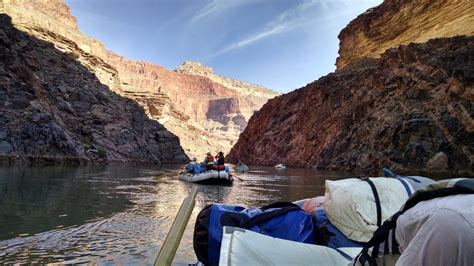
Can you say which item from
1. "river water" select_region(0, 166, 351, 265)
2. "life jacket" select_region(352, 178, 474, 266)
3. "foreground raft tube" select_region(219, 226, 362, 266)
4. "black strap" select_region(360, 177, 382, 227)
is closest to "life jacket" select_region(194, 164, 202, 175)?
"river water" select_region(0, 166, 351, 265)

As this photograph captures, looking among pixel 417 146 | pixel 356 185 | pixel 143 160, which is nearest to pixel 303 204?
pixel 356 185

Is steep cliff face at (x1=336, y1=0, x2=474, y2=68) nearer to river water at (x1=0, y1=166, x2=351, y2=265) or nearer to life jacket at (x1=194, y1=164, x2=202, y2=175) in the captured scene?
life jacket at (x1=194, y1=164, x2=202, y2=175)

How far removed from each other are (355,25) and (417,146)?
139 feet

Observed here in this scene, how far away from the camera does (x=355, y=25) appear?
6625 cm

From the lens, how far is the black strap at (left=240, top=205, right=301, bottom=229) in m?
3.51

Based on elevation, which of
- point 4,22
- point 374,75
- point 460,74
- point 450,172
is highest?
point 4,22

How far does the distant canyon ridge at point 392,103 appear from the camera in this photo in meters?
29.1

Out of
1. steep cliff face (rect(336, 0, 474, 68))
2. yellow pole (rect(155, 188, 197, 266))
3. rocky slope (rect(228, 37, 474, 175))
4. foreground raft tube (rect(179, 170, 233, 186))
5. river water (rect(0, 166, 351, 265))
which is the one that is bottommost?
river water (rect(0, 166, 351, 265))

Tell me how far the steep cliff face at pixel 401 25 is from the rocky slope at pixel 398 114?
17.1 feet

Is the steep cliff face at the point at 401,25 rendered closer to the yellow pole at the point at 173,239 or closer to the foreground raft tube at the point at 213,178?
the foreground raft tube at the point at 213,178

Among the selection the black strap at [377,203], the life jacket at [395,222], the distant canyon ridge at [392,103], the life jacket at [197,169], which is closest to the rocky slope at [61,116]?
the life jacket at [197,169]

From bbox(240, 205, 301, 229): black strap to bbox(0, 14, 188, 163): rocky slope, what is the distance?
91.0 feet

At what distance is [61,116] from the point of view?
41.8 m

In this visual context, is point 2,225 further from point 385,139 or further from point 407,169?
point 385,139
